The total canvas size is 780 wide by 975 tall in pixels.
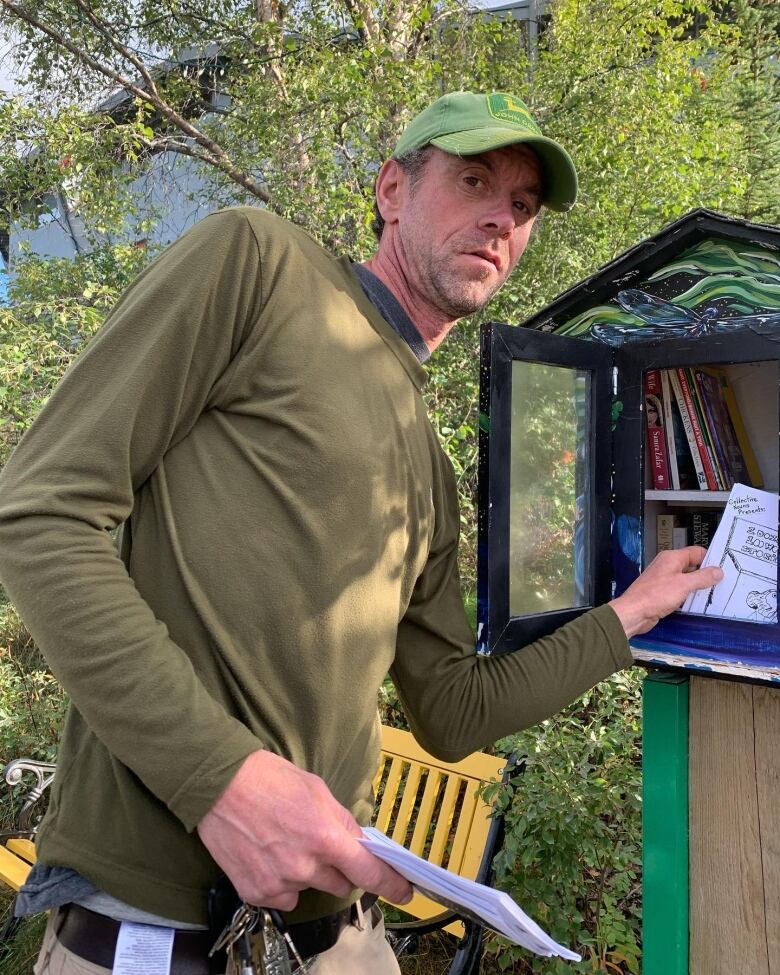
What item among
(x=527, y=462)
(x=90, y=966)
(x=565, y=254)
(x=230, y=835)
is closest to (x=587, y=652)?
(x=527, y=462)

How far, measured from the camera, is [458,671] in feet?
6.14

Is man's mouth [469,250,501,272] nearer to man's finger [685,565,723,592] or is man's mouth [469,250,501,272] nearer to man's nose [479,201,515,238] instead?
man's nose [479,201,515,238]

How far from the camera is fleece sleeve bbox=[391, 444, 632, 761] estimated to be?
186 cm

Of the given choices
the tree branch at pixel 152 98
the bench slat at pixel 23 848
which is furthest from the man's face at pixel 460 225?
the tree branch at pixel 152 98

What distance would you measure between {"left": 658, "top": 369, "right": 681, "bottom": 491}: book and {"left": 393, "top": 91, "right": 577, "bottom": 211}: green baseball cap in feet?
2.29

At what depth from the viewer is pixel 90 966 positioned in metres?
1.30

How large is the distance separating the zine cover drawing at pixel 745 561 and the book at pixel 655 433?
0.82 ft

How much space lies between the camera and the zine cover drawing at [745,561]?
6.66 feet

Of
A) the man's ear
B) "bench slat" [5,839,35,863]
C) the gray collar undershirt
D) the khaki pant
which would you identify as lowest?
"bench slat" [5,839,35,863]

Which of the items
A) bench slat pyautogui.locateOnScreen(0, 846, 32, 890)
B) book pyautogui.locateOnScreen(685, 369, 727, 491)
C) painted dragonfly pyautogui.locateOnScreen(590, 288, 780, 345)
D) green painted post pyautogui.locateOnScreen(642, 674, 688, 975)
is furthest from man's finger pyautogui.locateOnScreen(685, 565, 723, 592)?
bench slat pyautogui.locateOnScreen(0, 846, 32, 890)

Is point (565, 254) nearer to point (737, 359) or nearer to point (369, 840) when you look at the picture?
point (737, 359)

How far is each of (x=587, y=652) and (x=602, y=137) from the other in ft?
15.5

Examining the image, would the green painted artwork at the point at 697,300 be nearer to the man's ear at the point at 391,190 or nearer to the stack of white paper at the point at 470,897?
the man's ear at the point at 391,190

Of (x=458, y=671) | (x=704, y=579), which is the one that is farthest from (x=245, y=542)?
(x=704, y=579)
